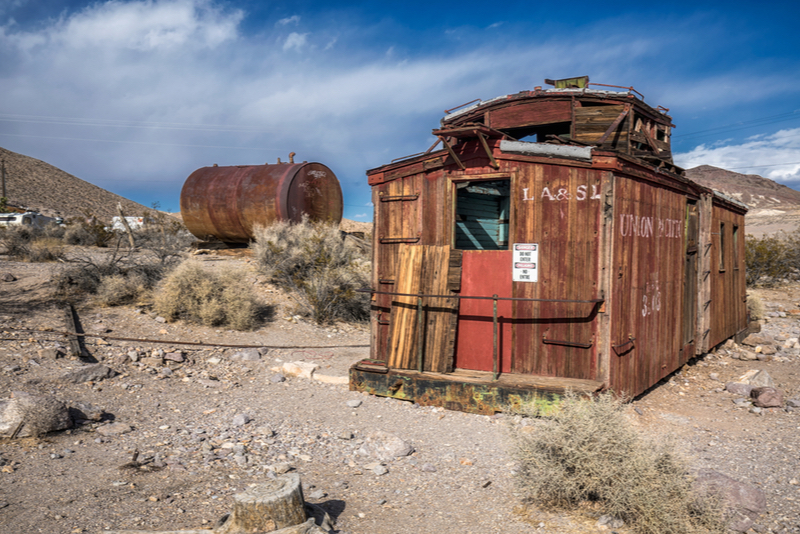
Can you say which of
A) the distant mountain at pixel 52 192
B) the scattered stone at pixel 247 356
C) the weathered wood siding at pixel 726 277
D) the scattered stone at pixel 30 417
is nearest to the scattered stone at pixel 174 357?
the scattered stone at pixel 247 356

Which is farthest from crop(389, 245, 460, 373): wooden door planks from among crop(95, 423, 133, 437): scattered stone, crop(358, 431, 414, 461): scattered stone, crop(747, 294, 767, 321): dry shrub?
crop(747, 294, 767, 321): dry shrub

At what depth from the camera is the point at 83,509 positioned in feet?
11.9

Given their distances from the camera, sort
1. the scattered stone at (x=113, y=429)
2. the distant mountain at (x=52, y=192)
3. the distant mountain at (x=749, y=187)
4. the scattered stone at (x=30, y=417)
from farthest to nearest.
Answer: the distant mountain at (x=749, y=187) < the distant mountain at (x=52, y=192) < the scattered stone at (x=113, y=429) < the scattered stone at (x=30, y=417)

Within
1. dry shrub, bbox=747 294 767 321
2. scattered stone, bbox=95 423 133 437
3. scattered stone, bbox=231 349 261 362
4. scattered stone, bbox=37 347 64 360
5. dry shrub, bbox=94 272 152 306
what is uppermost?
dry shrub, bbox=94 272 152 306

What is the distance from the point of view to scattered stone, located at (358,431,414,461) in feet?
16.4

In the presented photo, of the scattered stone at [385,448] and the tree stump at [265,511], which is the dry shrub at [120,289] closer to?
the scattered stone at [385,448]

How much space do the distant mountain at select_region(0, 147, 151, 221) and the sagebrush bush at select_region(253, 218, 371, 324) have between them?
37145 millimetres

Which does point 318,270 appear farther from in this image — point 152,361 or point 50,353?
point 50,353

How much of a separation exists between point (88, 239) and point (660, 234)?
17.7 meters

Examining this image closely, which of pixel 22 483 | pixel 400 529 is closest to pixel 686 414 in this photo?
pixel 400 529

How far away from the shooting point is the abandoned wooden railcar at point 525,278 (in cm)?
596

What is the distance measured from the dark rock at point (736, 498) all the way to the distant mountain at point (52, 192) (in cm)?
4792

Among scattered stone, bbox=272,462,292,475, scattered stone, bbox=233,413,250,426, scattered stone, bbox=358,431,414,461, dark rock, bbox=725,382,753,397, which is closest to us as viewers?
scattered stone, bbox=272,462,292,475

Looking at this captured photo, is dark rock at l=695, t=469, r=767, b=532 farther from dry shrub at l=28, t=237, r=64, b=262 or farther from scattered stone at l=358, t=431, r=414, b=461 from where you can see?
dry shrub at l=28, t=237, r=64, b=262
